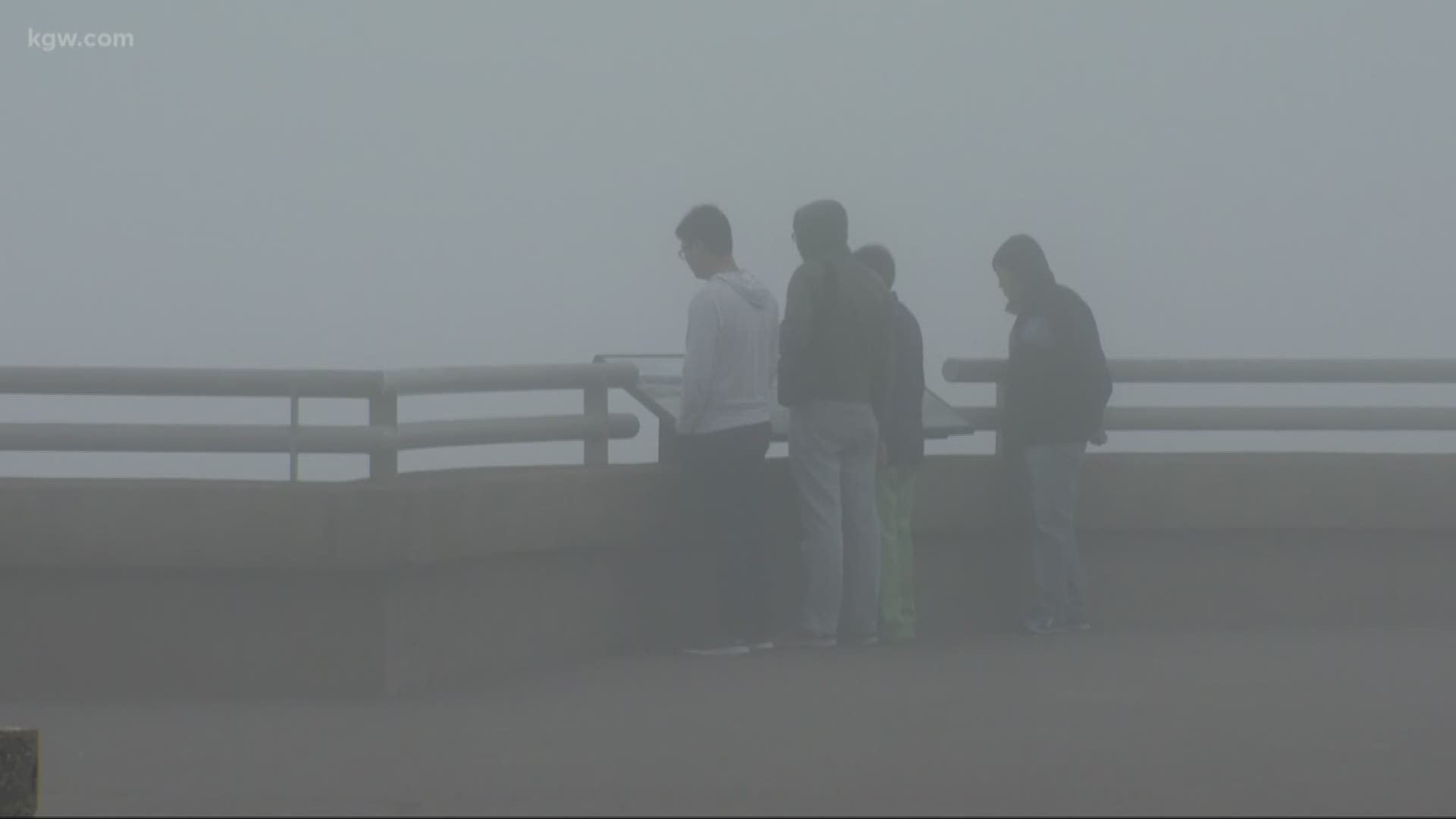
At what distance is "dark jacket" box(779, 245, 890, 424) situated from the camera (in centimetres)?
1020

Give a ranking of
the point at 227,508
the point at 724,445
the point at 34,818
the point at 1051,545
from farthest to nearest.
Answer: the point at 1051,545 → the point at 724,445 → the point at 227,508 → the point at 34,818

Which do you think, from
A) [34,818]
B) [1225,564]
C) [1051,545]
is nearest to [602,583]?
[1051,545]

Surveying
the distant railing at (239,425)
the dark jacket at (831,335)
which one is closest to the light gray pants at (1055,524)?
the dark jacket at (831,335)

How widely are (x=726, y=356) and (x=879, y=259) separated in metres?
1.17

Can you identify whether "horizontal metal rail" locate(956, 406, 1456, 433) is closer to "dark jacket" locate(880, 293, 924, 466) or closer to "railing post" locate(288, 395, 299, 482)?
"dark jacket" locate(880, 293, 924, 466)

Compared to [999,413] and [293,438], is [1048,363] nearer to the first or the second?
[999,413]

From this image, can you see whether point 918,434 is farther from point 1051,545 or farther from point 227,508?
point 227,508

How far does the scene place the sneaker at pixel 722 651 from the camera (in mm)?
10094

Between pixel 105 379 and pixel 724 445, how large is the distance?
2538 mm

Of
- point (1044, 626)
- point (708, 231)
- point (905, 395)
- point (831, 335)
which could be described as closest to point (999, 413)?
point (905, 395)

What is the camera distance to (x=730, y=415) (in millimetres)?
10062

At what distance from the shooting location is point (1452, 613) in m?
11.5

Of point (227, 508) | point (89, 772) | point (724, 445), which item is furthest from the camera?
point (724, 445)

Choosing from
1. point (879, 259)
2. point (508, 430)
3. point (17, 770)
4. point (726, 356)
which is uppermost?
point (879, 259)
